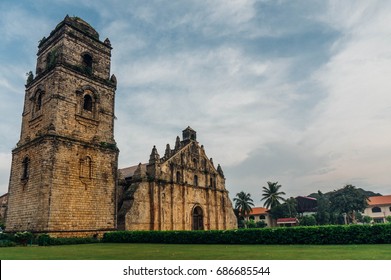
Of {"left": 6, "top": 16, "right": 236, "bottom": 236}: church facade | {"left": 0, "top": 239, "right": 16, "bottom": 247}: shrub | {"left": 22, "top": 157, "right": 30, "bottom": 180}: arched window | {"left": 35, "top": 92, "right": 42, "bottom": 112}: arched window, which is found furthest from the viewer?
{"left": 35, "top": 92, "right": 42, "bottom": 112}: arched window

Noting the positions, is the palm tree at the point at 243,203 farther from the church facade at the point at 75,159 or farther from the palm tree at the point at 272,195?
the church facade at the point at 75,159

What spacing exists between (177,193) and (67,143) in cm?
1402

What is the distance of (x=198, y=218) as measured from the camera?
36250 millimetres

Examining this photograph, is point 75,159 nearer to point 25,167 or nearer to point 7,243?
point 25,167

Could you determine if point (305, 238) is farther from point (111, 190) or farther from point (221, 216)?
point (221, 216)

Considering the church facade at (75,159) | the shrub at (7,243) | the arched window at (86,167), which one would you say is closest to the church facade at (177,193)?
the church facade at (75,159)

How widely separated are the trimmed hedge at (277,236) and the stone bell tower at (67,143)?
12.0ft

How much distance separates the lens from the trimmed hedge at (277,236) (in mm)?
15891

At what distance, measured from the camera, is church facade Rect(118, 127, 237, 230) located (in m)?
29.2

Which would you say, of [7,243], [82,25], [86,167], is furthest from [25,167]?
[82,25]

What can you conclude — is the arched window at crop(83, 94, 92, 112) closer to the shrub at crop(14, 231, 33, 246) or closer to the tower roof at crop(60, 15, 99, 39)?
the tower roof at crop(60, 15, 99, 39)

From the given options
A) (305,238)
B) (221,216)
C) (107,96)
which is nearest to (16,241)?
(107,96)

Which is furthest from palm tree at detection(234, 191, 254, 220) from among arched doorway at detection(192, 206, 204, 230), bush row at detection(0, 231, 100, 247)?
bush row at detection(0, 231, 100, 247)

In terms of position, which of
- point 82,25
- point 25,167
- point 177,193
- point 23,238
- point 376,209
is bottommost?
point 23,238
